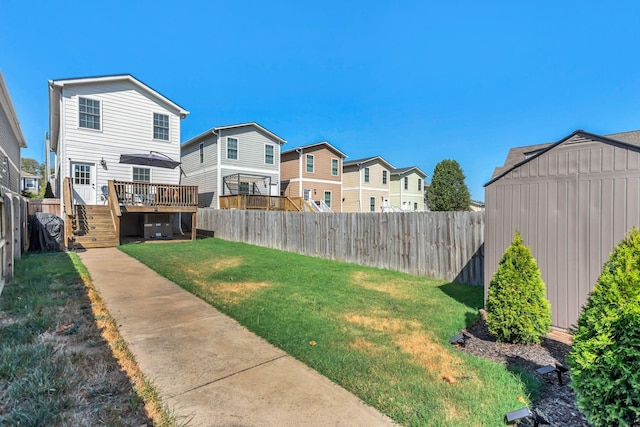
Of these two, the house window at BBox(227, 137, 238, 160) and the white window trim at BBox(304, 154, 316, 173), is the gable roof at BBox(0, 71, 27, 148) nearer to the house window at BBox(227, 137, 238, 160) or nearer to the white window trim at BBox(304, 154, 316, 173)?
the house window at BBox(227, 137, 238, 160)

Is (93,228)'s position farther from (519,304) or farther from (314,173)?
(314,173)

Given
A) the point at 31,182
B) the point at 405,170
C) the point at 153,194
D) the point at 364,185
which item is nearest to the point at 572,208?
the point at 153,194

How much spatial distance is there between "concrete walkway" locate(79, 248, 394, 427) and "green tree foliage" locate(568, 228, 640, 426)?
118 centimetres

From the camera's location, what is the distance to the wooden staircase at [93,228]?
1126 cm

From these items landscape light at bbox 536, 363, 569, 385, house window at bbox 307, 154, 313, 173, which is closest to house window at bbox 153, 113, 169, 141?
house window at bbox 307, 154, 313, 173

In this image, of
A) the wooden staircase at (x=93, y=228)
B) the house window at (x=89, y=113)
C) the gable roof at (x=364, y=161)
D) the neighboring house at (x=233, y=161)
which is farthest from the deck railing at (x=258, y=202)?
the gable roof at (x=364, y=161)

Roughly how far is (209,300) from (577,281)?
498 cm

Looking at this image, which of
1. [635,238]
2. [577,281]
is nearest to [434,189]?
[577,281]

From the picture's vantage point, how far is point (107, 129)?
14.6m

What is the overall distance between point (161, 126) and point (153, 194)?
4.30m

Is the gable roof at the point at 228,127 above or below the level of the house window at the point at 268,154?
above

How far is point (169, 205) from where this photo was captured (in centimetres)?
1350

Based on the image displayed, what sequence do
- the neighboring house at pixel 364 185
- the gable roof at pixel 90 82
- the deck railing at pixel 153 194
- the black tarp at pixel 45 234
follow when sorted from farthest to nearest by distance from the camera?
the neighboring house at pixel 364 185, the gable roof at pixel 90 82, the deck railing at pixel 153 194, the black tarp at pixel 45 234

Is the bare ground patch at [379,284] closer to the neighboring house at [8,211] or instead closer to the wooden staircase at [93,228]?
the neighboring house at [8,211]
